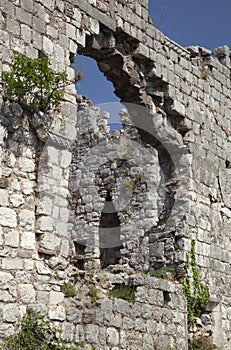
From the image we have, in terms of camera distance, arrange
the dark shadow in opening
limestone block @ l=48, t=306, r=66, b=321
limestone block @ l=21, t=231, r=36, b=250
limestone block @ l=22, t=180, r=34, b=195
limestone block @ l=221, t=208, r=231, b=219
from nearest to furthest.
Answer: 1. limestone block @ l=21, t=231, r=36, b=250
2. limestone block @ l=48, t=306, r=66, b=321
3. limestone block @ l=22, t=180, r=34, b=195
4. limestone block @ l=221, t=208, r=231, b=219
5. the dark shadow in opening

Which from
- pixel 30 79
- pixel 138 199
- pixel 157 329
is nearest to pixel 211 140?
pixel 138 199

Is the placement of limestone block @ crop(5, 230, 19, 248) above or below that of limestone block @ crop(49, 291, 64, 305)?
above

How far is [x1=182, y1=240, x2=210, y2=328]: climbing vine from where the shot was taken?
10.1 metres

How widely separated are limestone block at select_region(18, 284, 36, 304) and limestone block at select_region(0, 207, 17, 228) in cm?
71

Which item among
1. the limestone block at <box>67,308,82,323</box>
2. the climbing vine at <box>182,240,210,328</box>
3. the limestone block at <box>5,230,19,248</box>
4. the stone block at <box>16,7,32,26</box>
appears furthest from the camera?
the climbing vine at <box>182,240,210,328</box>

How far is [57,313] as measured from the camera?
7512 millimetres

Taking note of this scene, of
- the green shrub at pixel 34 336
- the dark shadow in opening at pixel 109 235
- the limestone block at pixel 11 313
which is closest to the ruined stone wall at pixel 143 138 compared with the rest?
the limestone block at pixel 11 313

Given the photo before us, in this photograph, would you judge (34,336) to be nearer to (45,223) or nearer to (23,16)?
(45,223)

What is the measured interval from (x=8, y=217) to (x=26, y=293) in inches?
35.6

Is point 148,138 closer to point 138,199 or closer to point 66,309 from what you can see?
point 138,199

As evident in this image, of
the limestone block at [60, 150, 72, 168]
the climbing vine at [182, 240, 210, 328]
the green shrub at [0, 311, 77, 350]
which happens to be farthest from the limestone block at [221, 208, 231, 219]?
the green shrub at [0, 311, 77, 350]

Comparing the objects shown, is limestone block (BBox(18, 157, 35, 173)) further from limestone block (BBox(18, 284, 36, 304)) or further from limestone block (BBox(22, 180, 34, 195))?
limestone block (BBox(18, 284, 36, 304))

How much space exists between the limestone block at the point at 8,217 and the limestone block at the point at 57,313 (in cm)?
111

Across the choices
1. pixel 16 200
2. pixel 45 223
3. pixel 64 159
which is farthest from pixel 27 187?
pixel 64 159
